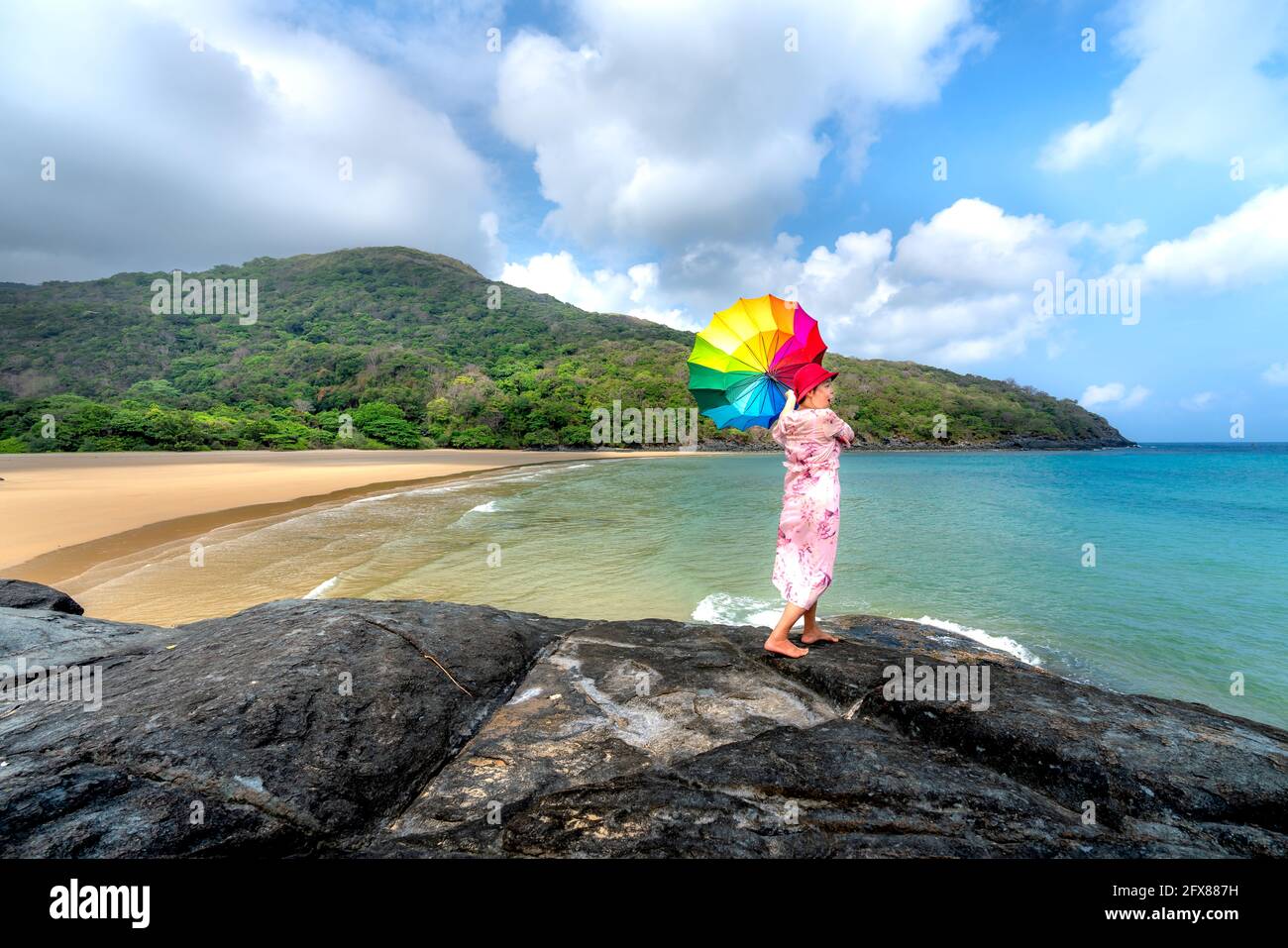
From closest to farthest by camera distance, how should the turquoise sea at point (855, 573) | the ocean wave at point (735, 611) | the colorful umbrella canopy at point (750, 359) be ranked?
the colorful umbrella canopy at point (750, 359) → the turquoise sea at point (855, 573) → the ocean wave at point (735, 611)

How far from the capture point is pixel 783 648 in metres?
4.54

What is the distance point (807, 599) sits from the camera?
4570 millimetres

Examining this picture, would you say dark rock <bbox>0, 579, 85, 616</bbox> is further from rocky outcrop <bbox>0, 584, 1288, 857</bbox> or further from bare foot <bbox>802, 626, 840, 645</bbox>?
bare foot <bbox>802, 626, 840, 645</bbox>

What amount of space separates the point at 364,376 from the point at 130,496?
61802mm

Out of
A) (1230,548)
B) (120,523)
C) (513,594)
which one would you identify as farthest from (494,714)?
(1230,548)

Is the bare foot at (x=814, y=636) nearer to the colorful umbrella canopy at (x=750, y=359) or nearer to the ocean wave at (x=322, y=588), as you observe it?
the colorful umbrella canopy at (x=750, y=359)

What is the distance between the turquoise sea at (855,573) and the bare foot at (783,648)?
454cm

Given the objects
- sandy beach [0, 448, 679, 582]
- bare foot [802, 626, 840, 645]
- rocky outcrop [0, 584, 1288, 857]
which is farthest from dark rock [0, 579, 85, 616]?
bare foot [802, 626, 840, 645]

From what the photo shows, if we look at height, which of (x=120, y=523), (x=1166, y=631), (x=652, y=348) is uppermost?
(x=652, y=348)

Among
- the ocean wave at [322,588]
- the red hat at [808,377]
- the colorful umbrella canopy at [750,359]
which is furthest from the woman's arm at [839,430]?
the ocean wave at [322,588]

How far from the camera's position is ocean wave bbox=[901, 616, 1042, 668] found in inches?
315

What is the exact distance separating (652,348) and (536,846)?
351ft

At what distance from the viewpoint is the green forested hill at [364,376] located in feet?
183

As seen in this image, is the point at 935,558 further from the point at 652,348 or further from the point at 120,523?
the point at 652,348
